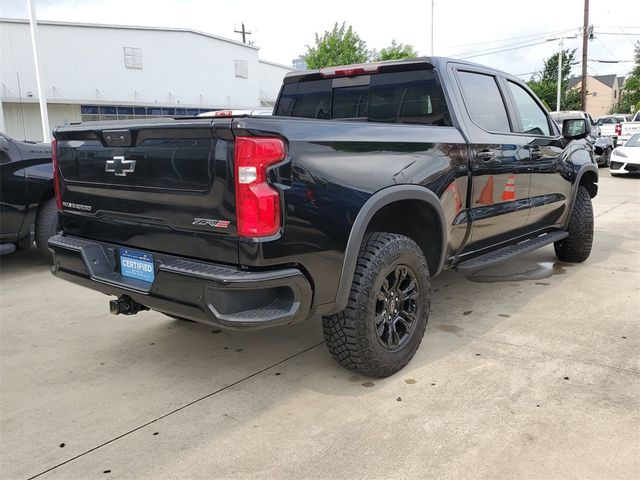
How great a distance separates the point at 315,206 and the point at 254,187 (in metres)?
0.34

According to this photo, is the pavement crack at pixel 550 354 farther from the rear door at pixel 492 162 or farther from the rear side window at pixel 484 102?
the rear side window at pixel 484 102

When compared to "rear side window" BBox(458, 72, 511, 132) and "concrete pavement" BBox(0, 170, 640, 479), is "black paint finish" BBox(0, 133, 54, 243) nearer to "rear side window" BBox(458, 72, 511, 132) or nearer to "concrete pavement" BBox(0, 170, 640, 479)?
"concrete pavement" BBox(0, 170, 640, 479)

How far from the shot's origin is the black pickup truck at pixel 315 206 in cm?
245

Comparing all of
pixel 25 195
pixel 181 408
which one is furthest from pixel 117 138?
pixel 25 195

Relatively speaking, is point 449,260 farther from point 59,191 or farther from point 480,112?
point 59,191

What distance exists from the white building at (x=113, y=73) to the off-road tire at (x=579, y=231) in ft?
81.9

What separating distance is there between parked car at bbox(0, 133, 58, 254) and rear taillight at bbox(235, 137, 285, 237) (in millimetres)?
4194

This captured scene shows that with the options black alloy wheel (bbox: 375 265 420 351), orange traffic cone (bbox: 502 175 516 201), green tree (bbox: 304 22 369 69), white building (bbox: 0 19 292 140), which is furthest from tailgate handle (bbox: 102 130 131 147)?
green tree (bbox: 304 22 369 69)

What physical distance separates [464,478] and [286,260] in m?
1.20

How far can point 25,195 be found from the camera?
5.68 m

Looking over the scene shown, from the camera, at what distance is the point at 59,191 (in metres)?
3.39

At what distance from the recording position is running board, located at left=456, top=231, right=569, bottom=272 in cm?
391

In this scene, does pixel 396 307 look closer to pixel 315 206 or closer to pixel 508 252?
pixel 315 206

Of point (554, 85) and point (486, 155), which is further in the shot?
point (554, 85)
